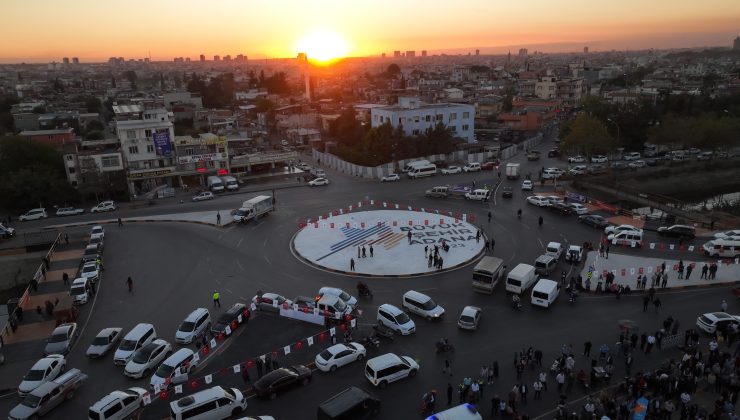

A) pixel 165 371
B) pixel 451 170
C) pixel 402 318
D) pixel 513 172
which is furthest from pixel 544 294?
pixel 451 170

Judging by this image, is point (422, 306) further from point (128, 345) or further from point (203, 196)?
point (203, 196)

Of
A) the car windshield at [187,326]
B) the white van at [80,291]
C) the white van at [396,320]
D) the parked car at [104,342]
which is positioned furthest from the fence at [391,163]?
the parked car at [104,342]

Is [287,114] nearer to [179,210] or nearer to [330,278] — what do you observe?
[179,210]

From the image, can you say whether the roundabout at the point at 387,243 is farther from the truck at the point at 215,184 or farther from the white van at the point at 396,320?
the truck at the point at 215,184

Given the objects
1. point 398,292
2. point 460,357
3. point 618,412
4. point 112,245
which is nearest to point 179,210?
point 112,245

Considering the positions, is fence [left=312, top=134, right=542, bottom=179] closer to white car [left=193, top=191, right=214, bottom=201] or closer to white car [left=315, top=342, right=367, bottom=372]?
white car [left=193, top=191, right=214, bottom=201]

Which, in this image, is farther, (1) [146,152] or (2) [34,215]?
(1) [146,152]

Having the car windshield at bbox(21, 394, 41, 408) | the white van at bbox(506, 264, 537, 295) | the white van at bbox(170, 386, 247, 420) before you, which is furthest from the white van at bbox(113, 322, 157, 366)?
the white van at bbox(506, 264, 537, 295)
